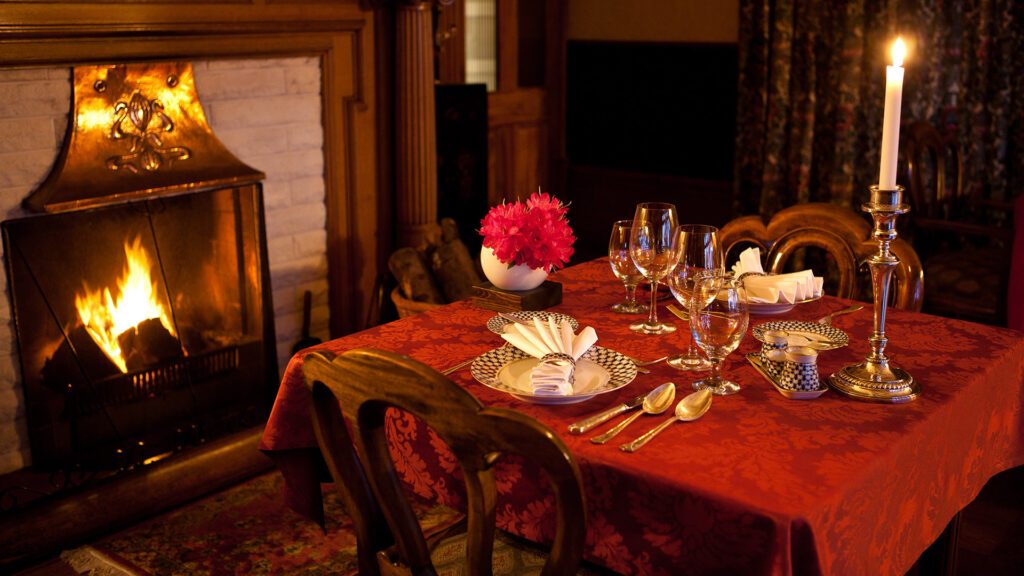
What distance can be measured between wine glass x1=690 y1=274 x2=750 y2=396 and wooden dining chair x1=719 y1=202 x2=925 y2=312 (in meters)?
0.61

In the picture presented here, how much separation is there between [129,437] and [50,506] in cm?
38

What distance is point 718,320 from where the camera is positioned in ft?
5.06

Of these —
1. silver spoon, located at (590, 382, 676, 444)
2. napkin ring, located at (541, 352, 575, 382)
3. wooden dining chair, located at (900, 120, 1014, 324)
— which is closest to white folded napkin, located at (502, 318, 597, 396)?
napkin ring, located at (541, 352, 575, 382)

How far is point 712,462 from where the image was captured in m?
1.33

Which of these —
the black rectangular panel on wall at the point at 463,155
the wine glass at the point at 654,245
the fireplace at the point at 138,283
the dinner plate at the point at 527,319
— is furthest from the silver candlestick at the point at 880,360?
the black rectangular panel on wall at the point at 463,155

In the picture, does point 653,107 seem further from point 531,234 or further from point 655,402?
point 655,402

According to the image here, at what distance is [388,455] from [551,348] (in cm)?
38

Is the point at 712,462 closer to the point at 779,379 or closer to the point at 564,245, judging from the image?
the point at 779,379

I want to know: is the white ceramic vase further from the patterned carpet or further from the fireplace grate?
the fireplace grate

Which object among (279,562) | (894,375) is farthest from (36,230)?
(894,375)

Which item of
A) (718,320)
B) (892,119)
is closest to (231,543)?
(718,320)

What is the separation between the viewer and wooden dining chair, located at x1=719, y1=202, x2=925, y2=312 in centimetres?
212

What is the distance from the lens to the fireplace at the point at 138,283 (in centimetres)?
275

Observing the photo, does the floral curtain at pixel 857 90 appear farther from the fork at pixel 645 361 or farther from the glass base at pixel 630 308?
the fork at pixel 645 361
